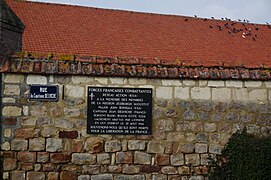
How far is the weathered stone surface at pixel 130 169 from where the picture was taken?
624 cm

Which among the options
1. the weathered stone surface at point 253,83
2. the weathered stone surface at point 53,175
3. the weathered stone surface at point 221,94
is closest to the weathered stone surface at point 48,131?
the weathered stone surface at point 53,175

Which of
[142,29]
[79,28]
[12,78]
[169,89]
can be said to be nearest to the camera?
Answer: [12,78]

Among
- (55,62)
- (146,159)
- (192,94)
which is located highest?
(55,62)

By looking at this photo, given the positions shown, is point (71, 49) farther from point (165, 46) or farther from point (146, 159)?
point (146, 159)

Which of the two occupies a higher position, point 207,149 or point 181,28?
point 181,28

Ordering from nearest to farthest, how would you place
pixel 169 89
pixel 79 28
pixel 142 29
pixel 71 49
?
pixel 169 89 → pixel 71 49 → pixel 79 28 → pixel 142 29

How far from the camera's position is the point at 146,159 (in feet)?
20.7

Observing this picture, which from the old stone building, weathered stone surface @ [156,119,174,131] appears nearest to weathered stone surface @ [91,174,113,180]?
the old stone building

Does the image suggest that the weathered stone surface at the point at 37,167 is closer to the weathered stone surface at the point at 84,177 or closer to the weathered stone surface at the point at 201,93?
the weathered stone surface at the point at 84,177

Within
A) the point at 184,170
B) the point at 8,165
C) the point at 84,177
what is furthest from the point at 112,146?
the point at 8,165

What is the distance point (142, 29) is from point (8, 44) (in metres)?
9.85

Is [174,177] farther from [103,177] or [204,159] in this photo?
[103,177]

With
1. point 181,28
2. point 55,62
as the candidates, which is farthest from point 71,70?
point 181,28

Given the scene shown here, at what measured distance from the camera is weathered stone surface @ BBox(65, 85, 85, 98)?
616 centimetres
